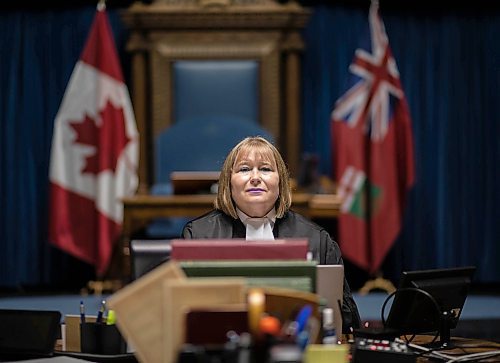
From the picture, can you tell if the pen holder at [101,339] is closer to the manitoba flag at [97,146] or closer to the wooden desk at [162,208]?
the wooden desk at [162,208]

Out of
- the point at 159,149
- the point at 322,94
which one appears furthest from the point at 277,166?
the point at 322,94

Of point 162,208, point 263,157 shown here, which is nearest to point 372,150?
point 162,208

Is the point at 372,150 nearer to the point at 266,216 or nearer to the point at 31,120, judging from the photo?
the point at 31,120

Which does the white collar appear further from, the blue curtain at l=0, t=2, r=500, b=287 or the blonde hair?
the blue curtain at l=0, t=2, r=500, b=287

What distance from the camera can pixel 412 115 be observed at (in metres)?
7.25

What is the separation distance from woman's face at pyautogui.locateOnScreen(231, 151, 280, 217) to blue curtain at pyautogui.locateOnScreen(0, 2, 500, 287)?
441cm

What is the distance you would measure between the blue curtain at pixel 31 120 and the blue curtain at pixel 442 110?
1797 mm

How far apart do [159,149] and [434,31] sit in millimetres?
2565

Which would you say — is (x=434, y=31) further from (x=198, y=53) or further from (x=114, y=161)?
(x=114, y=161)

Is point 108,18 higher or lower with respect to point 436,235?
higher

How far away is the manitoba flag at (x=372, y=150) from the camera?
22.2 ft

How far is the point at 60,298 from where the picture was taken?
266 inches

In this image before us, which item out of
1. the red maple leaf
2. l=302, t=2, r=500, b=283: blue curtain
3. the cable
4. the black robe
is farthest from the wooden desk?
the cable

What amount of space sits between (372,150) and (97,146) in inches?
86.8
